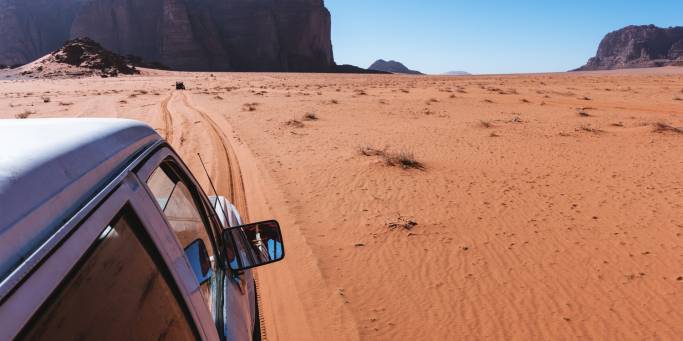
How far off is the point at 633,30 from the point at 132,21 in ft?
525

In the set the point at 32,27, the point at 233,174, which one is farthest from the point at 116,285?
the point at 32,27

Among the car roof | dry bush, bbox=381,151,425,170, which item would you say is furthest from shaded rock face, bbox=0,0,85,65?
the car roof

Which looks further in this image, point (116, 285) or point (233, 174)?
point (233, 174)

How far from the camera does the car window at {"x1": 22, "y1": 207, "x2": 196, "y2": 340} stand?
844mm

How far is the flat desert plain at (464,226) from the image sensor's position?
12.3ft

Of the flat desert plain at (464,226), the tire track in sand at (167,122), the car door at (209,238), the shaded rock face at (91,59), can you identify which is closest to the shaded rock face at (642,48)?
the shaded rock face at (91,59)

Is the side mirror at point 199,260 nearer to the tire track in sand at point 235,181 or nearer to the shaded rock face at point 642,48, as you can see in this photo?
the tire track in sand at point 235,181

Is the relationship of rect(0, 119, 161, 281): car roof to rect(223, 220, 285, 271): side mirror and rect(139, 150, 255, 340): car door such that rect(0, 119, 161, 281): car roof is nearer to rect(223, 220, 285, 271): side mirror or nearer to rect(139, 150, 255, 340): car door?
rect(139, 150, 255, 340): car door

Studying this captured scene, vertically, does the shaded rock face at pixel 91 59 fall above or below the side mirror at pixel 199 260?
above

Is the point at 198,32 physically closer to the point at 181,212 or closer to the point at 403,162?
the point at 403,162

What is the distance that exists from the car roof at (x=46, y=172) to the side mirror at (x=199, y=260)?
0.53m

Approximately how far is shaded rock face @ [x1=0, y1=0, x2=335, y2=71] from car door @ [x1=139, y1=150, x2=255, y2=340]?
8193 centimetres

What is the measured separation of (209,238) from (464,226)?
4.10 metres

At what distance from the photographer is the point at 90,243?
89 cm
